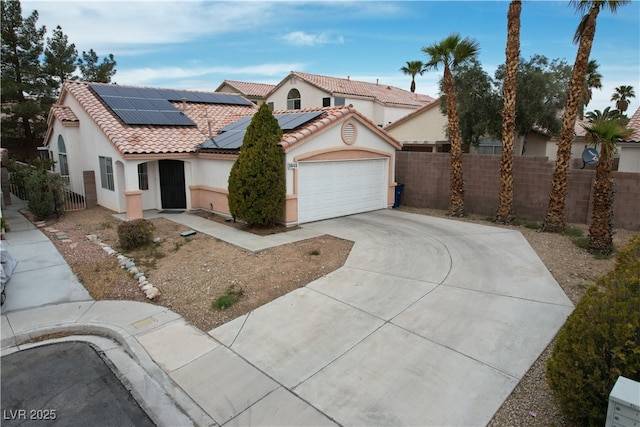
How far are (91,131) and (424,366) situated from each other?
1679cm

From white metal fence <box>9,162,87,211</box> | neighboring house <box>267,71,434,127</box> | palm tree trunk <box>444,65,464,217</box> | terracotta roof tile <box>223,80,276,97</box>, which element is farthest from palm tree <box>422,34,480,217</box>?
terracotta roof tile <box>223,80,276,97</box>

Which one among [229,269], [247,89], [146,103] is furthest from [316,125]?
[247,89]

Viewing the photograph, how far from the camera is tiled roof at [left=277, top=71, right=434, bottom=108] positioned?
31.3m

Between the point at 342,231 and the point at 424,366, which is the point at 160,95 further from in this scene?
the point at 424,366

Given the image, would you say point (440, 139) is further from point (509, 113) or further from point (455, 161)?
point (509, 113)

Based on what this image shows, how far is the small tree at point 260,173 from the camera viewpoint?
38.7ft

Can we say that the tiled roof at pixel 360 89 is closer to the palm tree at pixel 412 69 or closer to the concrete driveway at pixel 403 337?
the palm tree at pixel 412 69

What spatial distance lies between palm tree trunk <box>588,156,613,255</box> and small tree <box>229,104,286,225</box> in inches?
338

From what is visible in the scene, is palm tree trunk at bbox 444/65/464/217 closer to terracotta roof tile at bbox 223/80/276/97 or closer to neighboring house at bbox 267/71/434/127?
neighboring house at bbox 267/71/434/127

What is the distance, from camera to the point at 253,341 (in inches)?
238

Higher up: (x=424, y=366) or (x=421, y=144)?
(x=421, y=144)

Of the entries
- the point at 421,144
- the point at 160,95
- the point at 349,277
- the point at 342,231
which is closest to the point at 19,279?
the point at 349,277

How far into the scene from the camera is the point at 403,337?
600cm

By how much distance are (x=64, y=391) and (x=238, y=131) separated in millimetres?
12129
